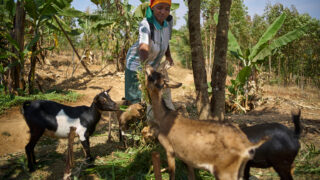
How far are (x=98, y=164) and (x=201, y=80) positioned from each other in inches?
87.4

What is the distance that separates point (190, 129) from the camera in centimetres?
234

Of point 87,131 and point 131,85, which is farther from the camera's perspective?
point 131,85

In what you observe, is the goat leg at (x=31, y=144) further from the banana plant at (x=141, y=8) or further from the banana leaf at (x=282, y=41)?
the banana plant at (x=141, y=8)

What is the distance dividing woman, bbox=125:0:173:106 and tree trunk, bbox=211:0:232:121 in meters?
0.89

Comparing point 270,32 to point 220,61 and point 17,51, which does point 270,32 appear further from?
point 17,51

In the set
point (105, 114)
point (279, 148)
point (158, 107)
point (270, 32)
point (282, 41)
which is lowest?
point (105, 114)

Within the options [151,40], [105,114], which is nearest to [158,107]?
[151,40]

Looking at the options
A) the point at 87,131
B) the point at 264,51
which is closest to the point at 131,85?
the point at 87,131

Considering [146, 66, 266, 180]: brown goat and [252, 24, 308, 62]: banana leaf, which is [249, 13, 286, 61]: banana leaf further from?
[146, 66, 266, 180]: brown goat

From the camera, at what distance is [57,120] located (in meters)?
3.28

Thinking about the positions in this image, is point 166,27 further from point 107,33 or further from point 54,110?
point 107,33

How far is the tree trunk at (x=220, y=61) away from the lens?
364 cm

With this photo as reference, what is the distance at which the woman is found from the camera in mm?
3043

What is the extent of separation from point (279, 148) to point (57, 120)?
3.08 metres
